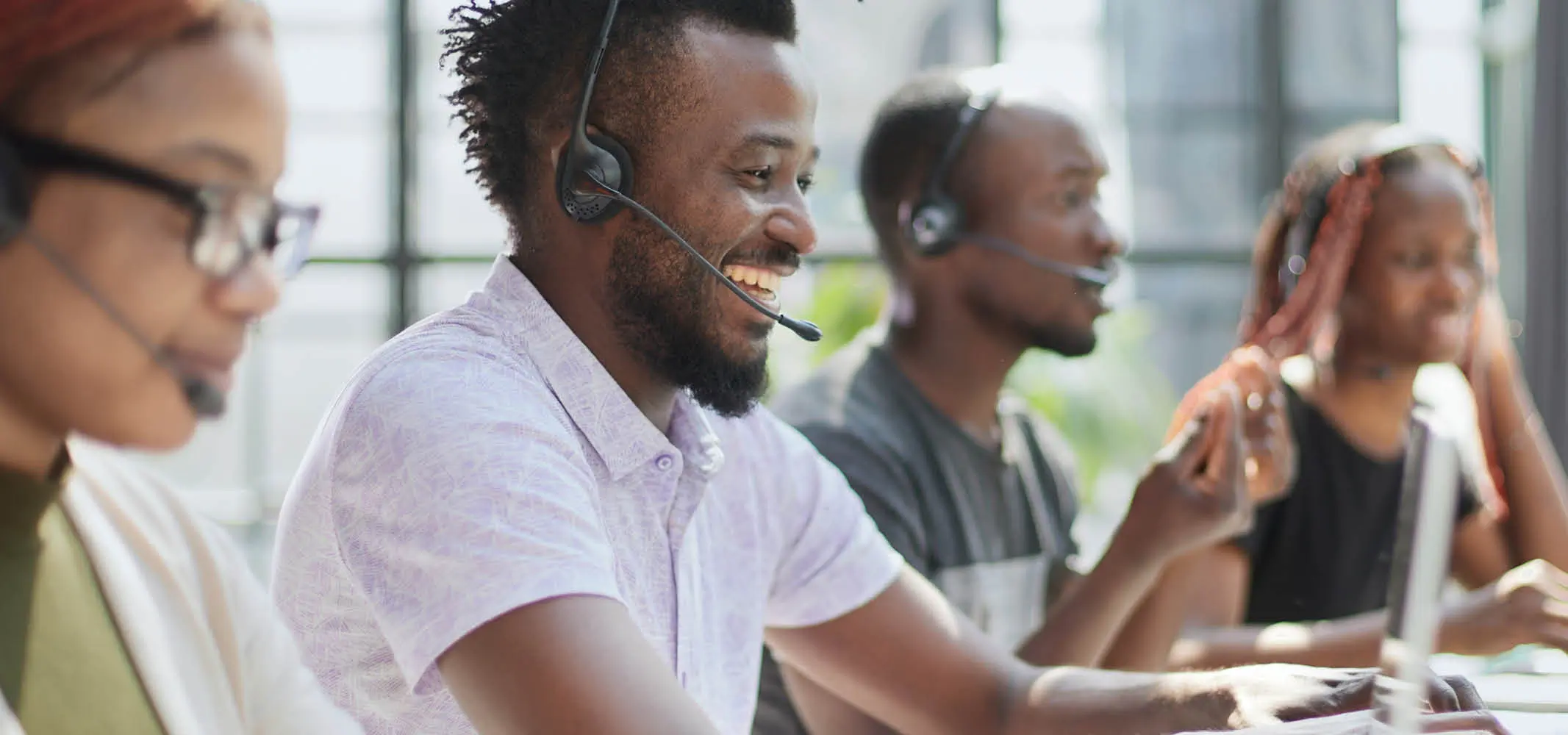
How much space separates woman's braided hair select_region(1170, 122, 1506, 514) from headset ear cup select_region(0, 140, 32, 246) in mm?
1655

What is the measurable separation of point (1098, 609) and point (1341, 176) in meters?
0.87

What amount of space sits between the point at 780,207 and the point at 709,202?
0.22 feet

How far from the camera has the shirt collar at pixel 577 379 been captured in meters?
1.22

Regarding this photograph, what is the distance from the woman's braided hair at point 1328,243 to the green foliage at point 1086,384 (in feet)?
7.09

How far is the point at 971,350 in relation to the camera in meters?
2.09

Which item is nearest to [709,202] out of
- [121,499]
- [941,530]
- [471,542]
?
[471,542]

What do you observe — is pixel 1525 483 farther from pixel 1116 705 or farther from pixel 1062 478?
pixel 1116 705

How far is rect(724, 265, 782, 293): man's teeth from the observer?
133 centimetres

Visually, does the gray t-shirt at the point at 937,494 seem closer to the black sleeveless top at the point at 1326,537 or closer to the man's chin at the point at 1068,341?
the man's chin at the point at 1068,341

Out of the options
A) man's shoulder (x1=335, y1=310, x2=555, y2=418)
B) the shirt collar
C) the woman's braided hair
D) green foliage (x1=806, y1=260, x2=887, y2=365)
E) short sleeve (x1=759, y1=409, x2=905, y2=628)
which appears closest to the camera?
man's shoulder (x1=335, y1=310, x2=555, y2=418)

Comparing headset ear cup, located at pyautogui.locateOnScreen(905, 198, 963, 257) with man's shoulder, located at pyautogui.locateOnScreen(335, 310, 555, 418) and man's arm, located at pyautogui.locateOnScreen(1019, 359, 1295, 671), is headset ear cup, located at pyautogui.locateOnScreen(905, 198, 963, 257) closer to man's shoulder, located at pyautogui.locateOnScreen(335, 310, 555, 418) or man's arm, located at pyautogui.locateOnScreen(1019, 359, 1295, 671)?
man's arm, located at pyautogui.locateOnScreen(1019, 359, 1295, 671)

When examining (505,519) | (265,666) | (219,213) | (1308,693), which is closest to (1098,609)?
(1308,693)

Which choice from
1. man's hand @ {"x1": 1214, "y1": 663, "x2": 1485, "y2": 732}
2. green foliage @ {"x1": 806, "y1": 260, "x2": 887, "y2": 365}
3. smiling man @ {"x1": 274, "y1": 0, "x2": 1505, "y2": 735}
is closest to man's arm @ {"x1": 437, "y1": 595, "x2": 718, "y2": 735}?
smiling man @ {"x1": 274, "y1": 0, "x2": 1505, "y2": 735}

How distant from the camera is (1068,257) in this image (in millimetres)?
2076
